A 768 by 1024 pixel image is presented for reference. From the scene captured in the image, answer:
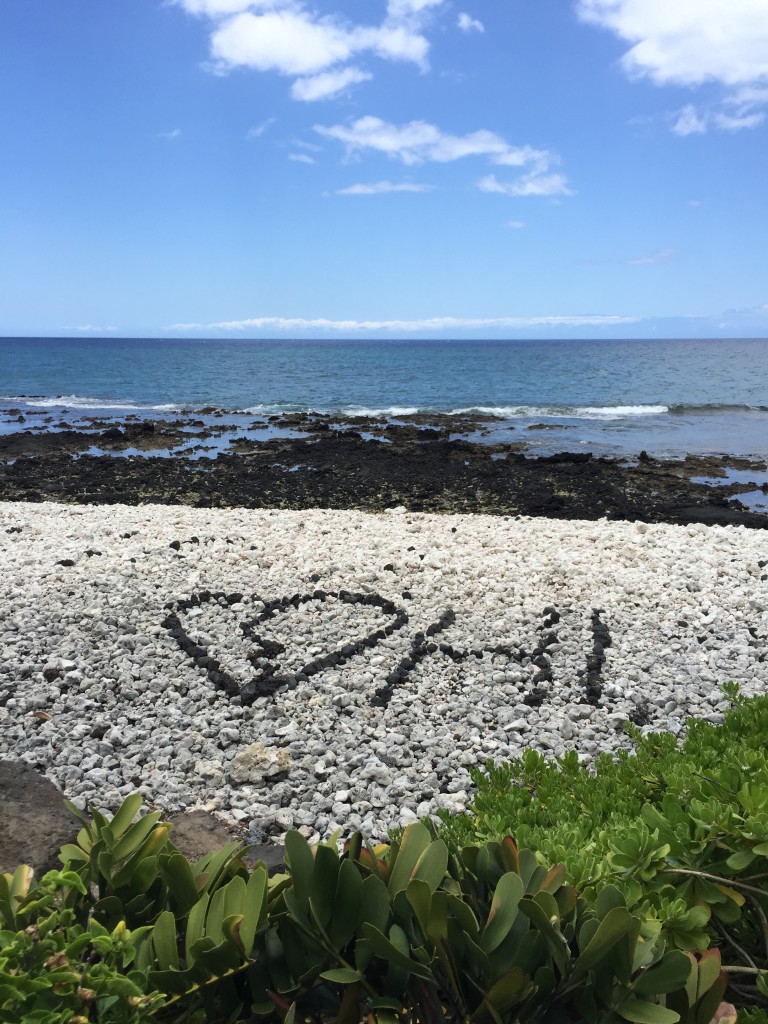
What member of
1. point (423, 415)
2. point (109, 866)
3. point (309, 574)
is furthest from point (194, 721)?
point (423, 415)

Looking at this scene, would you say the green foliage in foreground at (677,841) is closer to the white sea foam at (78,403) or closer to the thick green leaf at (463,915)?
the thick green leaf at (463,915)

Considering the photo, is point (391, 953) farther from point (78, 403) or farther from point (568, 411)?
point (78, 403)

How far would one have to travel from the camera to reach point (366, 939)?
142 centimetres

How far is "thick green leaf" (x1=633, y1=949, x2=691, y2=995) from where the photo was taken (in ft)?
4.55

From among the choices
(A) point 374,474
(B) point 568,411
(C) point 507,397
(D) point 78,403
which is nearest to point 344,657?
(A) point 374,474

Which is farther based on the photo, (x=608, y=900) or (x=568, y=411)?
(x=568, y=411)

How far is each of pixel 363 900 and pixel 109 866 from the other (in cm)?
60

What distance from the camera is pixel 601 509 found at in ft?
51.6

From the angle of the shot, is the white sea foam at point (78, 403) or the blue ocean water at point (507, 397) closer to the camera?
the blue ocean water at point (507, 397)

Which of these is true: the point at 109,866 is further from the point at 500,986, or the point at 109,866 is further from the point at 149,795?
the point at 149,795

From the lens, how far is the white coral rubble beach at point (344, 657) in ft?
16.0

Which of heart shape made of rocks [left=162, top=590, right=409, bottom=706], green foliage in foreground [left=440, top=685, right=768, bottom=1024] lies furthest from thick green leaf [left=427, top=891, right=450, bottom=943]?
heart shape made of rocks [left=162, top=590, right=409, bottom=706]

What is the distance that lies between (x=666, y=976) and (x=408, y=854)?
21.4 inches

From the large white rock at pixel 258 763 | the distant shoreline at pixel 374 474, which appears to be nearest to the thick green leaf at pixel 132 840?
the large white rock at pixel 258 763
